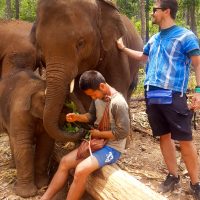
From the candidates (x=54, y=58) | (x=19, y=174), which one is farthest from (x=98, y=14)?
(x=19, y=174)

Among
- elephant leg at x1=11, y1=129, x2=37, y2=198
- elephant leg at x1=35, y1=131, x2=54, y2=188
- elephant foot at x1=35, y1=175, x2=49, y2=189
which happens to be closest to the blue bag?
elephant leg at x1=35, y1=131, x2=54, y2=188

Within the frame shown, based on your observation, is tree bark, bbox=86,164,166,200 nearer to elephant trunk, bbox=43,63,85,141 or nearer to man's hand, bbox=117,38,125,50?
elephant trunk, bbox=43,63,85,141

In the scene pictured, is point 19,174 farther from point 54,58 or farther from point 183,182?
point 183,182

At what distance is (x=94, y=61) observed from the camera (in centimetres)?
575

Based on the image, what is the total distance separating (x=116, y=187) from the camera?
412cm

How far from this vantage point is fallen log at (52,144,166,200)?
152 inches

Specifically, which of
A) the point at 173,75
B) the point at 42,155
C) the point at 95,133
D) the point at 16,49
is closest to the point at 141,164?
the point at 42,155

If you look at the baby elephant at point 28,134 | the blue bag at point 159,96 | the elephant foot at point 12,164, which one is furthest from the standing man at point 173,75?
the elephant foot at point 12,164

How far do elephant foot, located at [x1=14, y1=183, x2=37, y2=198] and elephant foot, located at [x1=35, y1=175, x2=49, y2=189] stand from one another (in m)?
0.15

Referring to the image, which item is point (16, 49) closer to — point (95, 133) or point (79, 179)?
point (95, 133)

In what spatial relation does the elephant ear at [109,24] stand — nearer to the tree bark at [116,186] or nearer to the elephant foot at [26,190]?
the tree bark at [116,186]

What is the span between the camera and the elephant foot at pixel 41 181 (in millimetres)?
5352

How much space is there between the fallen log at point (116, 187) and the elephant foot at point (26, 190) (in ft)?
2.65

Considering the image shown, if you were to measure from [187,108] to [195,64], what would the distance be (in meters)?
0.52
